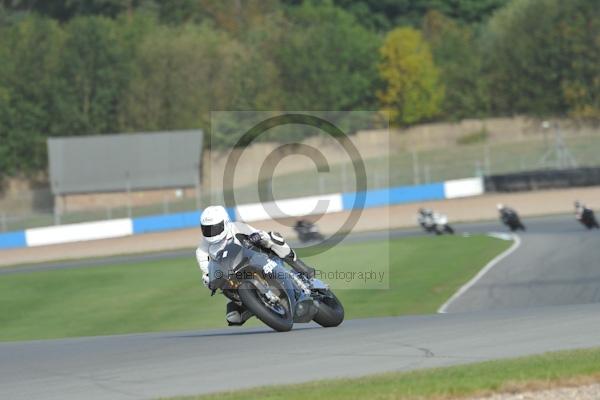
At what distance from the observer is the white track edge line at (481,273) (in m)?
21.7

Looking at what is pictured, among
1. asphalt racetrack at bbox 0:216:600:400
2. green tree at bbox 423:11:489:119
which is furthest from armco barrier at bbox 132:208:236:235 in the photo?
asphalt racetrack at bbox 0:216:600:400

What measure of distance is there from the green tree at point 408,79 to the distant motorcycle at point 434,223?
41.8 m

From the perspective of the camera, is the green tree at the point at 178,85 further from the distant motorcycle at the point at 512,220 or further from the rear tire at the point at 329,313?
the rear tire at the point at 329,313

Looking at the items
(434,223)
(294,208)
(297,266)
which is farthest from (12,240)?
(297,266)

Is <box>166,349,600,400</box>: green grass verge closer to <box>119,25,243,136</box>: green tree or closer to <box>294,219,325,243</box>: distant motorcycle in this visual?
<box>294,219,325,243</box>: distant motorcycle

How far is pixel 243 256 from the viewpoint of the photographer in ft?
44.1

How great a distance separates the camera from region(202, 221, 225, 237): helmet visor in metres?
13.3

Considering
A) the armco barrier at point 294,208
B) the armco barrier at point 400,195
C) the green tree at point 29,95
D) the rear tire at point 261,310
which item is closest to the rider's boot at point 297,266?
the rear tire at point 261,310

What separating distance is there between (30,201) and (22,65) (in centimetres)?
2028

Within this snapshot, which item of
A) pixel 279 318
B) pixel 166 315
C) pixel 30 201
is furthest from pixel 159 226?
pixel 279 318

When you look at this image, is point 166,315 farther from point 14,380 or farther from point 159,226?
point 159,226

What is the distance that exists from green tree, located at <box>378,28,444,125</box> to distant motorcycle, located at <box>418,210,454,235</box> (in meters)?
41.8

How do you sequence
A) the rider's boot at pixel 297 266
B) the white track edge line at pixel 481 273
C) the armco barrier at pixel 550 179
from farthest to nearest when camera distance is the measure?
the armco barrier at pixel 550 179, the white track edge line at pixel 481 273, the rider's boot at pixel 297 266

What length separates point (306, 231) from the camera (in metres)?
32.2
